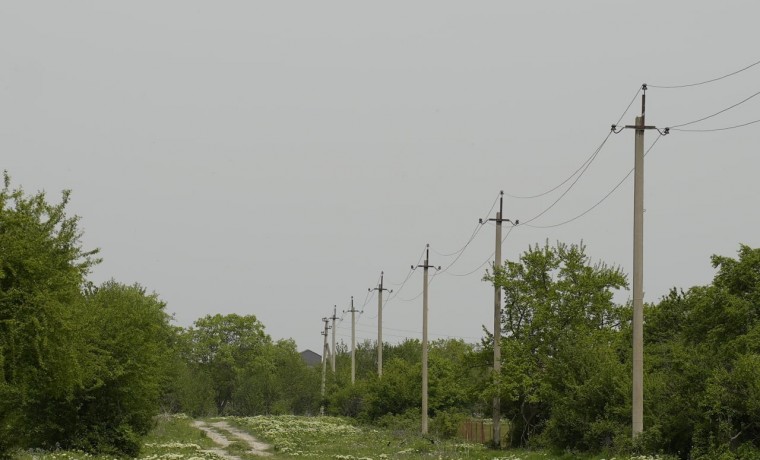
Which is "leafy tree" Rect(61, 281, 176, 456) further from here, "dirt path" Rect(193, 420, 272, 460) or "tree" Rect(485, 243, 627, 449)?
"tree" Rect(485, 243, 627, 449)

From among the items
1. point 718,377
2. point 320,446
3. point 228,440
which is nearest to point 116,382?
point 320,446

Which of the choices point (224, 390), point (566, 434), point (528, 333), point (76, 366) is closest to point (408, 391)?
point (528, 333)

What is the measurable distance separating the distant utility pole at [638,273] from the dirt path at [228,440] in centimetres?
1806

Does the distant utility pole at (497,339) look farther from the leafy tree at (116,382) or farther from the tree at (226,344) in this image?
the tree at (226,344)

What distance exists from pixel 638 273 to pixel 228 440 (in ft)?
116

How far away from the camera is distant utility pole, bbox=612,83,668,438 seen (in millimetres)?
28188

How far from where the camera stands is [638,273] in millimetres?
28625

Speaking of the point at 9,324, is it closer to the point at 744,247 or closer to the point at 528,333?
the point at 744,247

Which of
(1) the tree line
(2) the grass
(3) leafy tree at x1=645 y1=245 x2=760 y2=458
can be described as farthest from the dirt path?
(3) leafy tree at x1=645 y1=245 x2=760 y2=458

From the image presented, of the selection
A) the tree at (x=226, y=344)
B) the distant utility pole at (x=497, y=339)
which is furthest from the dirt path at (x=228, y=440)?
the tree at (x=226, y=344)

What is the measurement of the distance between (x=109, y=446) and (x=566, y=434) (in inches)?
652

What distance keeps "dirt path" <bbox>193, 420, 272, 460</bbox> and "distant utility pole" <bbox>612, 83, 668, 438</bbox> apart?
1806cm

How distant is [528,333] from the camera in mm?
47312

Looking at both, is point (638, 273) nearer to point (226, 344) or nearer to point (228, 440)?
point (228, 440)
